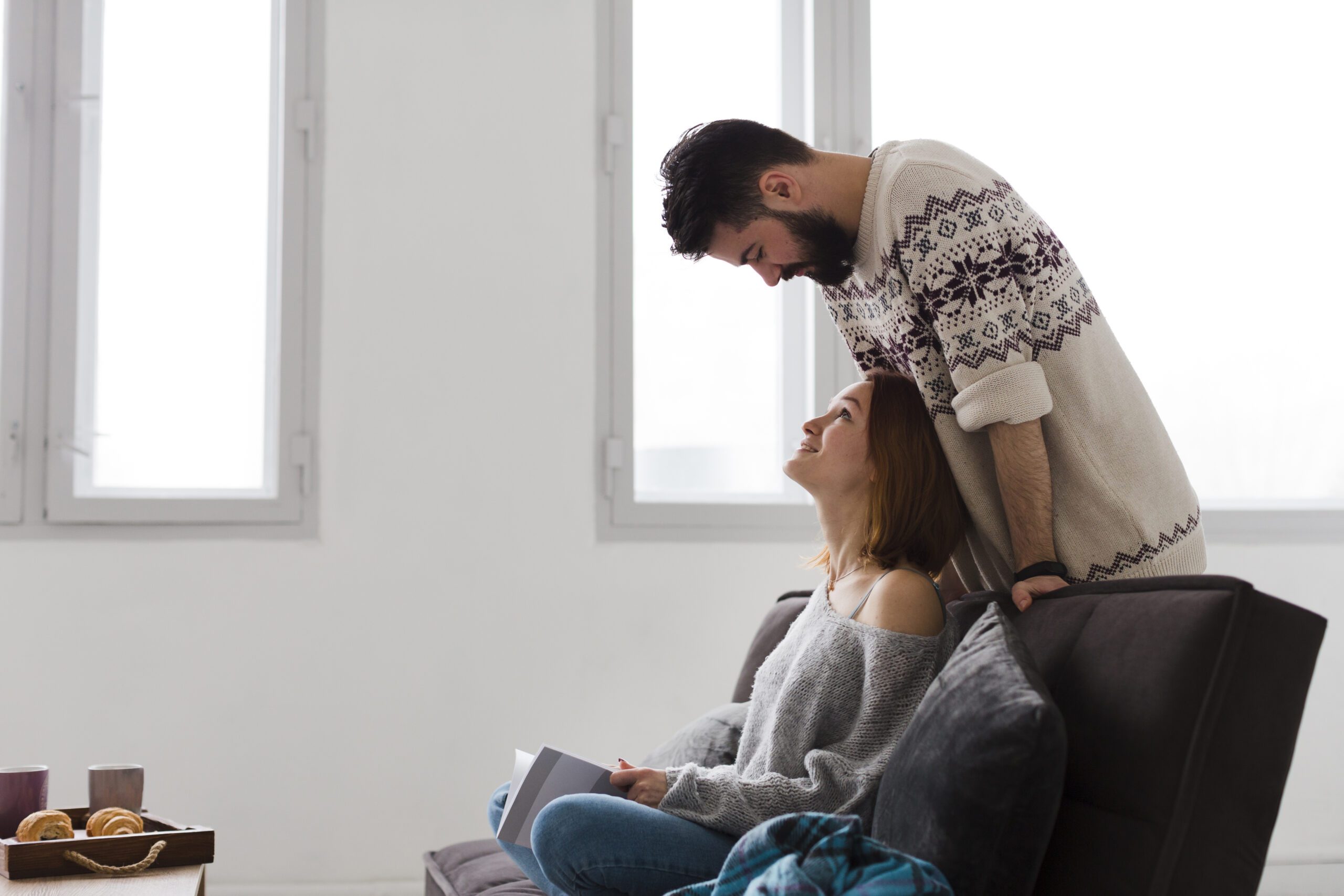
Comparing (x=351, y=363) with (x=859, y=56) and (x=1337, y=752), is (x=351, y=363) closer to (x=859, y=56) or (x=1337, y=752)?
(x=859, y=56)

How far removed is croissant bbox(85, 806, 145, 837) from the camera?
1718mm

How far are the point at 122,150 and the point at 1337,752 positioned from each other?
369cm

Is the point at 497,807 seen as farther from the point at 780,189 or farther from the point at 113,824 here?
the point at 780,189

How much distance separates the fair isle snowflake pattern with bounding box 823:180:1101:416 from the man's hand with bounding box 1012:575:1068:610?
30 cm

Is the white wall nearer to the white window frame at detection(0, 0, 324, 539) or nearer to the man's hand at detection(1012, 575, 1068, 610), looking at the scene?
the white window frame at detection(0, 0, 324, 539)

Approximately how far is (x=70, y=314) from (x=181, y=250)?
31 centimetres

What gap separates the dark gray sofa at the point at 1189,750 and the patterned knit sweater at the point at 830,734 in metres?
0.23

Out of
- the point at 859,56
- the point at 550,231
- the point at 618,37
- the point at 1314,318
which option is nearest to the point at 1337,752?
A: the point at 1314,318

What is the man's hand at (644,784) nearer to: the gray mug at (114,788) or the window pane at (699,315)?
the gray mug at (114,788)

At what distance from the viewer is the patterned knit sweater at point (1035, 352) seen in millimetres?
1438

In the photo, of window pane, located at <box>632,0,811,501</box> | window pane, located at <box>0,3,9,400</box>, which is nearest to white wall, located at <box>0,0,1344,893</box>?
window pane, located at <box>632,0,811,501</box>

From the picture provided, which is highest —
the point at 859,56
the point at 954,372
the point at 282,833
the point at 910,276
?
the point at 859,56

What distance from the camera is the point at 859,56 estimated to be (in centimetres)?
308

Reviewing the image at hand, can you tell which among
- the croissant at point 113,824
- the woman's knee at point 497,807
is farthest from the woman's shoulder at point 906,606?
the croissant at point 113,824
